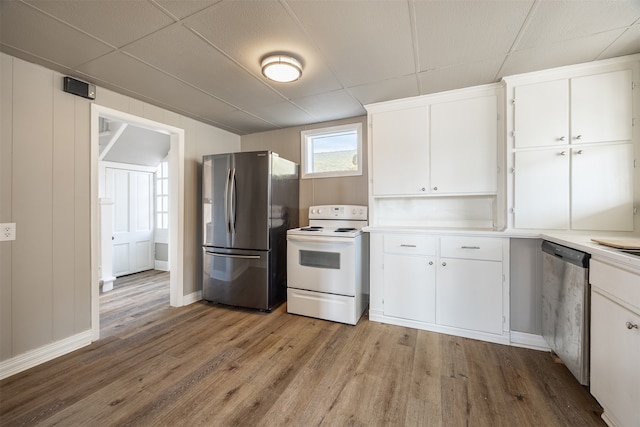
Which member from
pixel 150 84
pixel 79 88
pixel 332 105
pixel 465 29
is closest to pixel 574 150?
pixel 465 29

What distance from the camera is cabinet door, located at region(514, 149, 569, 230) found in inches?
79.6

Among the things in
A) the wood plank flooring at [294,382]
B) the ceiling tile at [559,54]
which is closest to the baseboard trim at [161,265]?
the wood plank flooring at [294,382]

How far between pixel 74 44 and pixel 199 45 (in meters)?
0.83

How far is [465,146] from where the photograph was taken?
2.40m

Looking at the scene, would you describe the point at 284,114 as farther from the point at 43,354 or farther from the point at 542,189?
the point at 43,354

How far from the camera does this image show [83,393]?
5.28 feet

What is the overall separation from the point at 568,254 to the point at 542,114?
3.87 feet

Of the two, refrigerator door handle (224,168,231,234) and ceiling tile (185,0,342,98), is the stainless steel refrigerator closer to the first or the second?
refrigerator door handle (224,168,231,234)

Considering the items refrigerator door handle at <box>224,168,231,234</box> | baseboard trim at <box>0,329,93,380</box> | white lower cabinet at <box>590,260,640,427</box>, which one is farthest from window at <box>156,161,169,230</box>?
white lower cabinet at <box>590,260,640,427</box>

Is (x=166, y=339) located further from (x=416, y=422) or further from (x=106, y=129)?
(x=106, y=129)

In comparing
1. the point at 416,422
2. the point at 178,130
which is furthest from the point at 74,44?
the point at 416,422

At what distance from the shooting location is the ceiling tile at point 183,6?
1.37m

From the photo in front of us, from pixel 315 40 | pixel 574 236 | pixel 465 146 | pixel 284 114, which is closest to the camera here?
pixel 315 40

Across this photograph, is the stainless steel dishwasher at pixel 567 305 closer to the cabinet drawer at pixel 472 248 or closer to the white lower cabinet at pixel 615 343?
the white lower cabinet at pixel 615 343
